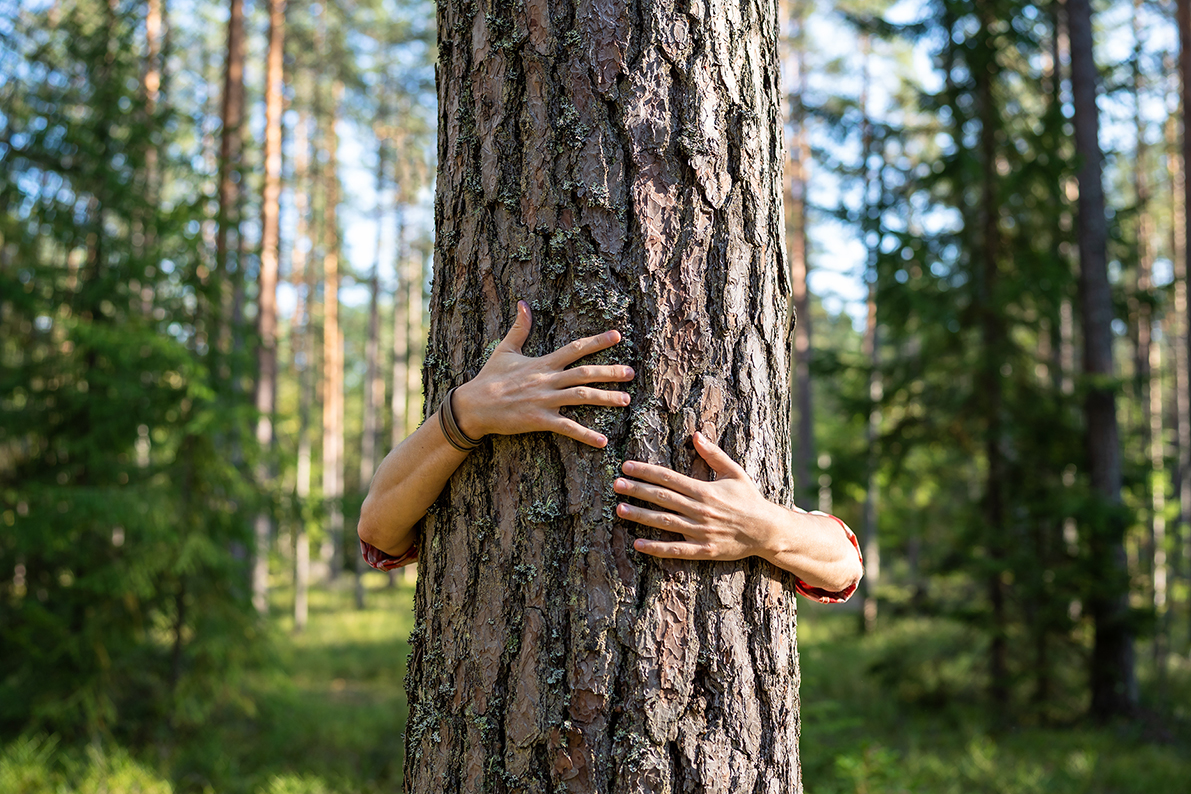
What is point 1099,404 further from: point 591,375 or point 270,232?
point 270,232

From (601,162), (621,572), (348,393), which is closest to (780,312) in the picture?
(601,162)

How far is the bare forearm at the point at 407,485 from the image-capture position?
1.52 m

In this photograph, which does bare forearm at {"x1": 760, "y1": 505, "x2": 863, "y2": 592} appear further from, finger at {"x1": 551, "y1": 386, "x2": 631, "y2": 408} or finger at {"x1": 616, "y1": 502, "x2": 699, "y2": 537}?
finger at {"x1": 551, "y1": 386, "x2": 631, "y2": 408}

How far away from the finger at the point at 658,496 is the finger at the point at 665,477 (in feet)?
0.04

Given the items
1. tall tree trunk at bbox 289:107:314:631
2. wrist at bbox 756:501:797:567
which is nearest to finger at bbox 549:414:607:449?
wrist at bbox 756:501:797:567

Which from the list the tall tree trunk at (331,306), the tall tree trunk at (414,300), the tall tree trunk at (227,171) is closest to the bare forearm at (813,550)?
the tall tree trunk at (227,171)

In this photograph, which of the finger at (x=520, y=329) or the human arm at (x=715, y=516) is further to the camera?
the finger at (x=520, y=329)

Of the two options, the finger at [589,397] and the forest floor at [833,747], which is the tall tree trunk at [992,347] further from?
the finger at [589,397]

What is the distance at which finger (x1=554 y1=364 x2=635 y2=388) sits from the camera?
140 centimetres

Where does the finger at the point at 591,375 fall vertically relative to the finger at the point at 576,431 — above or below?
above

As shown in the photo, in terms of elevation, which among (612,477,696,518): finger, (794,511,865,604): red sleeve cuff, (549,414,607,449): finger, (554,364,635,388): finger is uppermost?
(554,364,635,388): finger

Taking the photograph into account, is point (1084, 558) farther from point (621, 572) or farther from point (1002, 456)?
point (621, 572)

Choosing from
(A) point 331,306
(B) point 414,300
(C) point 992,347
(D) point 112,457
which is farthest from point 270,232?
(B) point 414,300

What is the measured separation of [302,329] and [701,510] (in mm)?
26118
